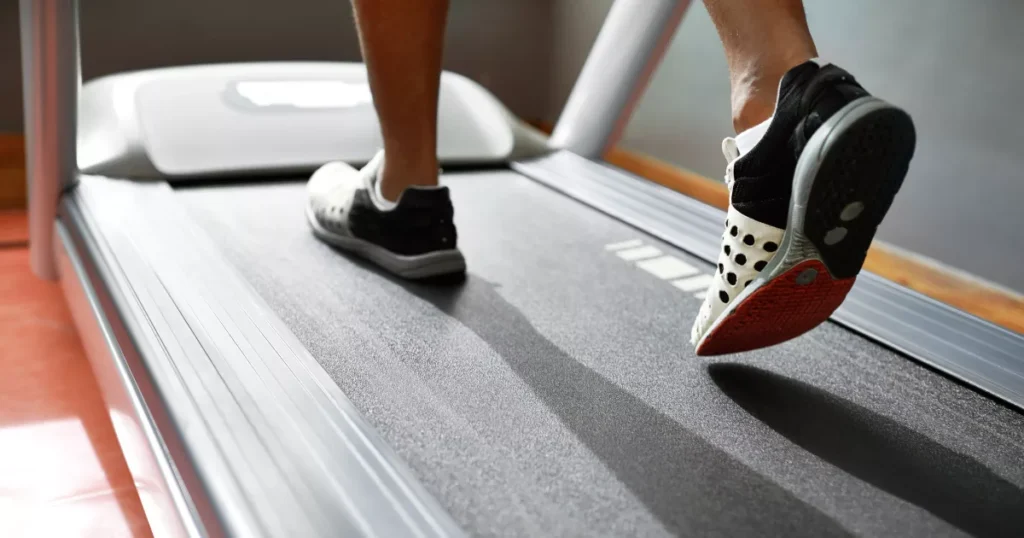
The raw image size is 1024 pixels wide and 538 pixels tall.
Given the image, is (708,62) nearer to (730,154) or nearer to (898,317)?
(898,317)

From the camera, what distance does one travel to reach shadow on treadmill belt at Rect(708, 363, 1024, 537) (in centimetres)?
76

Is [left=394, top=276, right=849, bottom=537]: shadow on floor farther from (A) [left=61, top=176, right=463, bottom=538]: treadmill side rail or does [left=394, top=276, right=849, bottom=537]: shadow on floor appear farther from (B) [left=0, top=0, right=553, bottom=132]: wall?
(B) [left=0, top=0, right=553, bottom=132]: wall

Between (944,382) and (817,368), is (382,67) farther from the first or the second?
(944,382)

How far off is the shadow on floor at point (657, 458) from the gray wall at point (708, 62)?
3.96ft

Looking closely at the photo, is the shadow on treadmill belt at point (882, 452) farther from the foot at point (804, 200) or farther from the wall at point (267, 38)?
the wall at point (267, 38)

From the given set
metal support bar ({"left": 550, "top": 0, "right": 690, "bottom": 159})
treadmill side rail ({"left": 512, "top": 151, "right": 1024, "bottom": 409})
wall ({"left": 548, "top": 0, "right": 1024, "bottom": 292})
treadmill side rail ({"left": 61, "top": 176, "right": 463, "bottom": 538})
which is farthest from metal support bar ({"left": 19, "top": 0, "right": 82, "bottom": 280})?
wall ({"left": 548, "top": 0, "right": 1024, "bottom": 292})

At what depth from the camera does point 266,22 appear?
8.66ft

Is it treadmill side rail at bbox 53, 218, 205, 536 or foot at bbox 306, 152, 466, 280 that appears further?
foot at bbox 306, 152, 466, 280

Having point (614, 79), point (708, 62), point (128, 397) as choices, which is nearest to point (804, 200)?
point (128, 397)

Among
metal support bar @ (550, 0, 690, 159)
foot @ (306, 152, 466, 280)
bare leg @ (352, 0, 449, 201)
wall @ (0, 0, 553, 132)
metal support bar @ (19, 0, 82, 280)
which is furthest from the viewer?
wall @ (0, 0, 553, 132)

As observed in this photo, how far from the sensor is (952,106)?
183 centimetres

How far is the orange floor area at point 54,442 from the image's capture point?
955 mm

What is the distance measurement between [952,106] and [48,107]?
177cm

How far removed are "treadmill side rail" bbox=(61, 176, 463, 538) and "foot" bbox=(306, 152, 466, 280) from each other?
20cm
